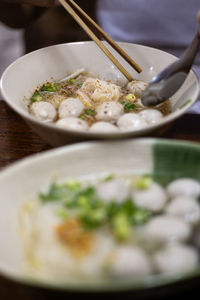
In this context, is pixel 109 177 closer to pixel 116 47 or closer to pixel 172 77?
pixel 172 77

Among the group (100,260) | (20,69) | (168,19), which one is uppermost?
(20,69)

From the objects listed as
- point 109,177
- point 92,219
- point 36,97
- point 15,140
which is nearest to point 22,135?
point 15,140

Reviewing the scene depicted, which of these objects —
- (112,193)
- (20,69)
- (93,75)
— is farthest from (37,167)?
(93,75)

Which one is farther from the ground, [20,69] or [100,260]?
[20,69]

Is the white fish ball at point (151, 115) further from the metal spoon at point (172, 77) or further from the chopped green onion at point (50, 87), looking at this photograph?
the chopped green onion at point (50, 87)

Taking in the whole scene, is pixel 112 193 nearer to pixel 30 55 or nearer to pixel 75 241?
pixel 75 241
